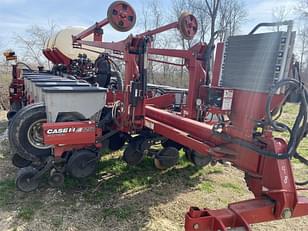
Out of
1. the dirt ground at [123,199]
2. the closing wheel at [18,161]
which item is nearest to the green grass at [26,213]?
the dirt ground at [123,199]

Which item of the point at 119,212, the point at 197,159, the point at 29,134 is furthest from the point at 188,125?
the point at 29,134

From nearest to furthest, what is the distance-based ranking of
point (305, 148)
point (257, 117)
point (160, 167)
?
point (257, 117) < point (160, 167) < point (305, 148)

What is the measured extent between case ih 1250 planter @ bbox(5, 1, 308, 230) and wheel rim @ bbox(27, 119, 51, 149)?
11 mm

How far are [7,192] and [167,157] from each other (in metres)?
2.13

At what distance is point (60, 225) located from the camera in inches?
122

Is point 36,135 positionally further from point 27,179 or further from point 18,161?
point 18,161

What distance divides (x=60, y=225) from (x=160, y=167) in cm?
189

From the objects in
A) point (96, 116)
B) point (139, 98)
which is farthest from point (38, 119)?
point (139, 98)

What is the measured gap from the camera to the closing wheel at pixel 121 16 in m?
4.31

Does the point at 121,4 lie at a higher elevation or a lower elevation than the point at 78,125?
higher

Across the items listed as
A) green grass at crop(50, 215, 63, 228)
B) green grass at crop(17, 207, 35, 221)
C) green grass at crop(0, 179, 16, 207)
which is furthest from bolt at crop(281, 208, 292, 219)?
green grass at crop(0, 179, 16, 207)

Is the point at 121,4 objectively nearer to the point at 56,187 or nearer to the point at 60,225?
the point at 56,187

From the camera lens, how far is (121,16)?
4398 millimetres

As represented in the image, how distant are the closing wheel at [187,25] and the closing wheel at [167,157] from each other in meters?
1.63
